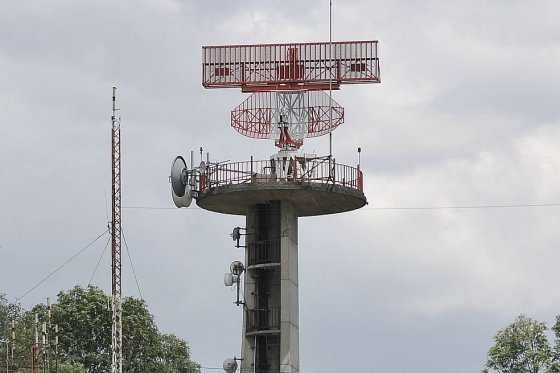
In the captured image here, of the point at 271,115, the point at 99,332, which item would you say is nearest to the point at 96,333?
the point at 99,332

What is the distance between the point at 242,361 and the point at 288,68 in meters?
17.0

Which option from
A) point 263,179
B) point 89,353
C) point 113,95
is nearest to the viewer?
point 263,179

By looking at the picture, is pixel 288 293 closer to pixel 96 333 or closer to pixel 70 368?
pixel 70 368

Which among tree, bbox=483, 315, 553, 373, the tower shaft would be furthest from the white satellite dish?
tree, bbox=483, 315, 553, 373

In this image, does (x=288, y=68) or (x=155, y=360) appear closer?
(x=288, y=68)

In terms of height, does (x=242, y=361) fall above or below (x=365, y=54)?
below

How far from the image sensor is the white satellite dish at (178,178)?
94062mm

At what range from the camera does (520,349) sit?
129 metres

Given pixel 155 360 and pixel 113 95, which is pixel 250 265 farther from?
pixel 155 360

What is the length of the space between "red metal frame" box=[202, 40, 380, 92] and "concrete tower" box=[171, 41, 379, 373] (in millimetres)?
57

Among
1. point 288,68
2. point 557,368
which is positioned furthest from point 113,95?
point 557,368

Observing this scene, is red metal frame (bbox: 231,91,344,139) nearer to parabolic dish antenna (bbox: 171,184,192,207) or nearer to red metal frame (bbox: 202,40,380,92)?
red metal frame (bbox: 202,40,380,92)

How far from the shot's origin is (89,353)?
14588 cm

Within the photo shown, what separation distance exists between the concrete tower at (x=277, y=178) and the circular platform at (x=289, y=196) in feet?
0.18
